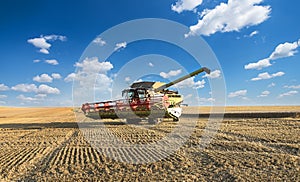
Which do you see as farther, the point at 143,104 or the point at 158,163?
the point at 143,104

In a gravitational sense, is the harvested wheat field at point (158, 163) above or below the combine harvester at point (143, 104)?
below

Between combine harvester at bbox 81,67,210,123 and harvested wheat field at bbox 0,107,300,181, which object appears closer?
harvested wheat field at bbox 0,107,300,181

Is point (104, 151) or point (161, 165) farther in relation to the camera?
point (104, 151)

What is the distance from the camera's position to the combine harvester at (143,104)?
556 inches

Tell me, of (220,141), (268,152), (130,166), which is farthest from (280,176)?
(220,141)

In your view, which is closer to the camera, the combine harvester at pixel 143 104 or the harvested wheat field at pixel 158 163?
the harvested wheat field at pixel 158 163

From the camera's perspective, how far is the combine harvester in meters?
14.1

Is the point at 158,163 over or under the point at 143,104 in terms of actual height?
under

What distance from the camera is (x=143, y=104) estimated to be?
14.2m

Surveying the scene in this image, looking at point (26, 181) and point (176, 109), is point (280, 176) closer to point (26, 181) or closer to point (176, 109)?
point (26, 181)

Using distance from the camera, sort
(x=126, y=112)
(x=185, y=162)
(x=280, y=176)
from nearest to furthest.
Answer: (x=280, y=176)
(x=185, y=162)
(x=126, y=112)

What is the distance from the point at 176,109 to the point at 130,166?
10085mm

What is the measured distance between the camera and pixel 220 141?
8.43 metres

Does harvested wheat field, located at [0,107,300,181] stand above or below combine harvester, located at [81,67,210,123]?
below
